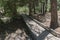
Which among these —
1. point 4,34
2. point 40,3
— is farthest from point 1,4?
point 4,34

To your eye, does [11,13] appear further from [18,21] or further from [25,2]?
[18,21]

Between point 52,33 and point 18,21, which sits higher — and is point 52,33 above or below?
above

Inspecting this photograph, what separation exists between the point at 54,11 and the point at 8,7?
9.42m

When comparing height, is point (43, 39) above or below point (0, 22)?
above

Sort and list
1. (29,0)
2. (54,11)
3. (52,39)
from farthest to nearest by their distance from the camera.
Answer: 1. (29,0)
2. (54,11)
3. (52,39)

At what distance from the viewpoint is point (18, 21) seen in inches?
677

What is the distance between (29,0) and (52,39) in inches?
496

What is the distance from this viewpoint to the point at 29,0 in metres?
19.9

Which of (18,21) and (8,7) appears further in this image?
(8,7)

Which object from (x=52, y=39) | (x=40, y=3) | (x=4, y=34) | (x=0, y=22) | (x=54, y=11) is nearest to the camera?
(x=52, y=39)

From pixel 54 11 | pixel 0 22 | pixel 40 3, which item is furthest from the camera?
pixel 40 3

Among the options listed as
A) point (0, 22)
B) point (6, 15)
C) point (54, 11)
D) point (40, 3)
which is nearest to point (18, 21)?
point (0, 22)

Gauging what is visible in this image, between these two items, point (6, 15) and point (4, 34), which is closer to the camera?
point (4, 34)

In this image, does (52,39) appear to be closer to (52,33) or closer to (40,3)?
(52,33)
